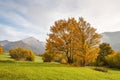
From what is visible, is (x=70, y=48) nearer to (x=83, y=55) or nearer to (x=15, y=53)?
(x=83, y=55)

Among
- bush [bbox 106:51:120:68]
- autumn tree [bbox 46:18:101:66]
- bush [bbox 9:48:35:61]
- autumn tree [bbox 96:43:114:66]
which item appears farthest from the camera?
bush [bbox 9:48:35:61]

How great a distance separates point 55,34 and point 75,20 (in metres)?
7.11

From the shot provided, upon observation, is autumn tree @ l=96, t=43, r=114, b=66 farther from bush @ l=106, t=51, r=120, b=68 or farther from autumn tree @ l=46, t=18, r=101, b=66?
autumn tree @ l=46, t=18, r=101, b=66

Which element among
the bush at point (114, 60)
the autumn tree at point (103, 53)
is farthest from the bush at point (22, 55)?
the bush at point (114, 60)

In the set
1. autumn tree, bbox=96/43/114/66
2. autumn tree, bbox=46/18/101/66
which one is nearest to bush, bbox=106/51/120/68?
autumn tree, bbox=96/43/114/66

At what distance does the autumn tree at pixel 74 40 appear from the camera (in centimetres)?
5300

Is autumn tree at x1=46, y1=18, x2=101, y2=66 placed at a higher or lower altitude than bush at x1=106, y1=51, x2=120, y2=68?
higher

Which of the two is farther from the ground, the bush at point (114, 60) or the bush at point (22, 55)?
the bush at point (22, 55)

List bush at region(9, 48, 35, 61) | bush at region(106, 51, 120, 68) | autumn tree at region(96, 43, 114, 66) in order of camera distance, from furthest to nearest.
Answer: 1. bush at region(9, 48, 35, 61)
2. autumn tree at region(96, 43, 114, 66)
3. bush at region(106, 51, 120, 68)

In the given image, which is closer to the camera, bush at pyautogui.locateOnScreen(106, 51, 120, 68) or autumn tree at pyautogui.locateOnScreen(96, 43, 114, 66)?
bush at pyautogui.locateOnScreen(106, 51, 120, 68)

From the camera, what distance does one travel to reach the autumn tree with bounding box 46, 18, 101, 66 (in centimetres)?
5300

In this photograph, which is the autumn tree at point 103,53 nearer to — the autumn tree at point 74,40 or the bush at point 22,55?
the autumn tree at point 74,40

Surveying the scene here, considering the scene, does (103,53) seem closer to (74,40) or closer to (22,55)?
(74,40)

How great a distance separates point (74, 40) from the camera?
53.7 m
